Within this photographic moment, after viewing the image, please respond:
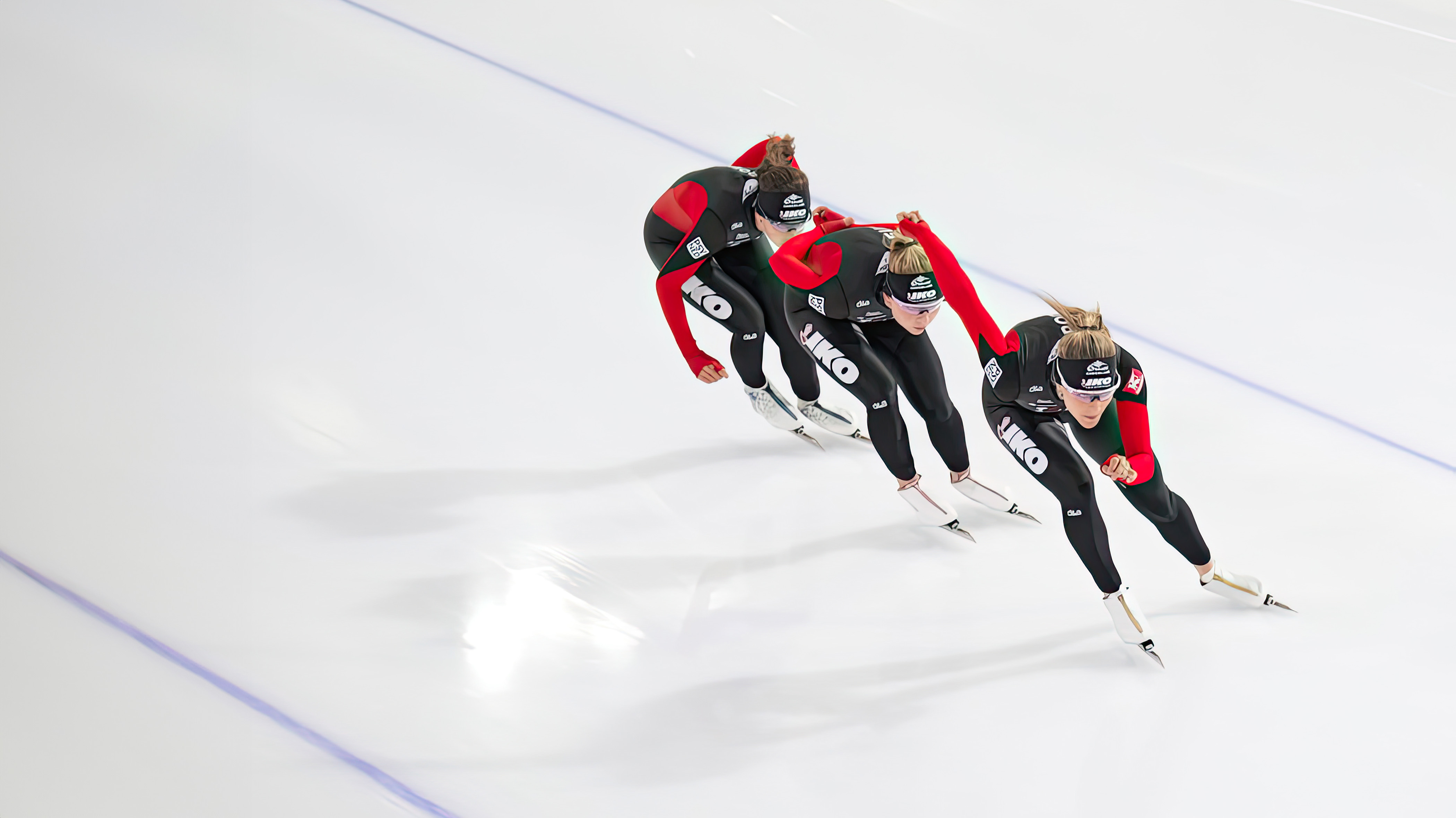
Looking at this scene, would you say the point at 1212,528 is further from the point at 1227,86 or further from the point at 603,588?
the point at 1227,86

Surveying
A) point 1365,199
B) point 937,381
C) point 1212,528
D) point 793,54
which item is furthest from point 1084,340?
point 793,54

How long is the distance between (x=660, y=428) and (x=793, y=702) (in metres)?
1.32

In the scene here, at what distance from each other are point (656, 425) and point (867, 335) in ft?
3.06

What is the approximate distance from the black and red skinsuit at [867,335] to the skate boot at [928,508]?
1.9 inches

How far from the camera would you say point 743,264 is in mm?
3799

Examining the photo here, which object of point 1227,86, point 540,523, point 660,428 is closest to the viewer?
point 540,523

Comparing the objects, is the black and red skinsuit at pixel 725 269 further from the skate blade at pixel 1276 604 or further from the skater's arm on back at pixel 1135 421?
the skate blade at pixel 1276 604

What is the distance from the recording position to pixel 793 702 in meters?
2.95

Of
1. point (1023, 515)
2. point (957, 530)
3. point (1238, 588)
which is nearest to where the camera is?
point (1238, 588)

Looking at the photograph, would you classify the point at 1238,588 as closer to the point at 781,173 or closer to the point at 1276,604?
the point at 1276,604

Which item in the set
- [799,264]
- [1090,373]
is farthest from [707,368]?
[1090,373]

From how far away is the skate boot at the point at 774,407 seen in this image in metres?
3.89

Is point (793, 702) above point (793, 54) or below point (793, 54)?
below

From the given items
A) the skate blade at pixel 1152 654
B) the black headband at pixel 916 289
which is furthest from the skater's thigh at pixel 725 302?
the skate blade at pixel 1152 654
